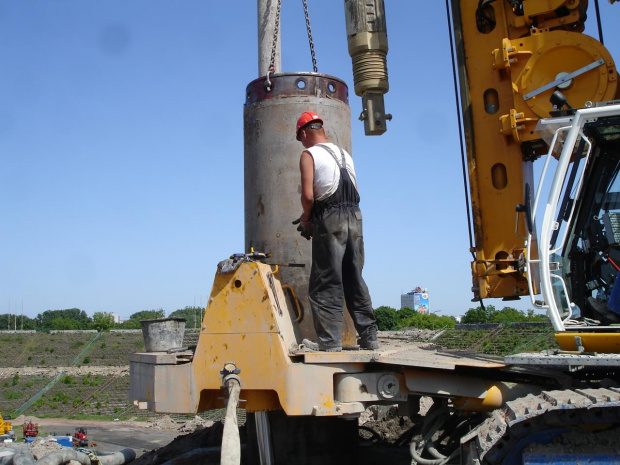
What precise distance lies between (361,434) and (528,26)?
4.49 meters

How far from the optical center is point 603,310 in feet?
16.1

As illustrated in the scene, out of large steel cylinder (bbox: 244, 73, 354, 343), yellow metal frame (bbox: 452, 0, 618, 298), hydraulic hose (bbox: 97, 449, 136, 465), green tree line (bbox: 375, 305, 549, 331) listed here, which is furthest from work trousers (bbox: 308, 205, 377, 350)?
green tree line (bbox: 375, 305, 549, 331)

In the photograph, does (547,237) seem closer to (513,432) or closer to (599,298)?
(599,298)

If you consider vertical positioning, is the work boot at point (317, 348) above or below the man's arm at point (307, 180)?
below

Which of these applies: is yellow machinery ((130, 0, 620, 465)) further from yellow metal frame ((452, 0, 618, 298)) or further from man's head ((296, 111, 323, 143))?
man's head ((296, 111, 323, 143))

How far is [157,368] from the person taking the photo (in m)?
5.71

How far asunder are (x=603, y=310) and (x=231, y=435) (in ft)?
8.61

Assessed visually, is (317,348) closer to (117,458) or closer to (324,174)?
(324,174)

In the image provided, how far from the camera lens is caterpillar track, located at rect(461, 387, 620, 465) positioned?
4.28 meters

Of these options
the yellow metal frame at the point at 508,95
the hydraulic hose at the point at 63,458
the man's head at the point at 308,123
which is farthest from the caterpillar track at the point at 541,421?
the hydraulic hose at the point at 63,458

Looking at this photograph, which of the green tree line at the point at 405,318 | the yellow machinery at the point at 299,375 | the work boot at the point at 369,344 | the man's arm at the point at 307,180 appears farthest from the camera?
the green tree line at the point at 405,318

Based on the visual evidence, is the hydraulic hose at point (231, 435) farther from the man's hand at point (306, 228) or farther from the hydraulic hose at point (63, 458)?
the hydraulic hose at point (63, 458)

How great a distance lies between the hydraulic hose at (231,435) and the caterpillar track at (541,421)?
1.55 meters

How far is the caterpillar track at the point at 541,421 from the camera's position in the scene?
4.28 m
